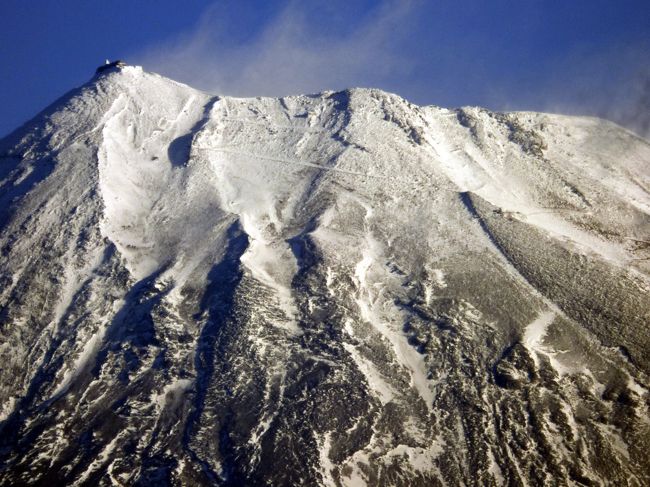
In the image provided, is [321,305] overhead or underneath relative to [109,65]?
underneath

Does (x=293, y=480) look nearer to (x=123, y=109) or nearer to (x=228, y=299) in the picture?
(x=228, y=299)

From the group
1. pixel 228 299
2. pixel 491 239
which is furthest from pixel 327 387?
pixel 491 239

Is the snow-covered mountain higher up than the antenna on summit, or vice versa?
the antenna on summit

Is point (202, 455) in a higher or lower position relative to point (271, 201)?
lower

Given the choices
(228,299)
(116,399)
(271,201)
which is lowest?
(116,399)

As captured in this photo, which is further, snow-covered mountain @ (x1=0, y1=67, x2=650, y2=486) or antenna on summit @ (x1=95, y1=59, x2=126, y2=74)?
antenna on summit @ (x1=95, y1=59, x2=126, y2=74)

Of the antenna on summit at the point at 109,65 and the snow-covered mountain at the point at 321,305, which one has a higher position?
the antenna on summit at the point at 109,65

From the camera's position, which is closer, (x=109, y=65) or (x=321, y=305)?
(x=321, y=305)

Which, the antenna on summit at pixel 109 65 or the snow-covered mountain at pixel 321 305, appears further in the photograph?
the antenna on summit at pixel 109 65
